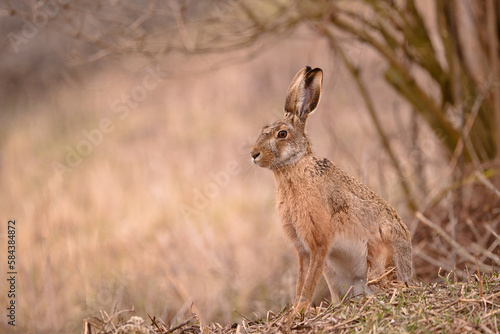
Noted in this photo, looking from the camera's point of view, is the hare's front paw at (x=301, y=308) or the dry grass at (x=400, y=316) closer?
the dry grass at (x=400, y=316)

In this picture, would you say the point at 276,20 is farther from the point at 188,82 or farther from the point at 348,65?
the point at 188,82

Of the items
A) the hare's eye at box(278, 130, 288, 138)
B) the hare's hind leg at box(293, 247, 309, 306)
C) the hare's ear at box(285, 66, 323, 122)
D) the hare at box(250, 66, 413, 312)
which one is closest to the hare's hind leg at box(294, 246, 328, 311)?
the hare at box(250, 66, 413, 312)

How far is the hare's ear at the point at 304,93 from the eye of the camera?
Result: 4012mm

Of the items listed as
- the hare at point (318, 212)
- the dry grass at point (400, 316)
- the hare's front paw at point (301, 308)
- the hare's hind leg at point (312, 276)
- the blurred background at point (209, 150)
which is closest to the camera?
the dry grass at point (400, 316)

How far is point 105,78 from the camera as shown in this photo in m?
15.7

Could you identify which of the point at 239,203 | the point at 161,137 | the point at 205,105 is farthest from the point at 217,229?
the point at 205,105

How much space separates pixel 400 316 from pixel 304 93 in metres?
1.53

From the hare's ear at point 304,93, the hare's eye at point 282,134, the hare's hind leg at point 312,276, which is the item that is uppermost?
the hare's ear at point 304,93

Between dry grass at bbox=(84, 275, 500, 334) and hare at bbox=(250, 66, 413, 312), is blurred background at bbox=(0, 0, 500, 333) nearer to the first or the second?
hare at bbox=(250, 66, 413, 312)

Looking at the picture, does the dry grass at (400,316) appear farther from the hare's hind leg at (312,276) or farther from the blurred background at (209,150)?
the blurred background at (209,150)

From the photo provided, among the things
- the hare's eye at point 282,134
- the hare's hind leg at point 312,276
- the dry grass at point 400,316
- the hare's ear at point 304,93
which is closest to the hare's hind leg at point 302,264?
the hare's hind leg at point 312,276

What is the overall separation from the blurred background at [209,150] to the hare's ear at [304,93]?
469 mm

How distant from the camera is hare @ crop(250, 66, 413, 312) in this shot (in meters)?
3.91

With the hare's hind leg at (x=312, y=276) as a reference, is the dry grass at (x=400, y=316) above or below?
below
